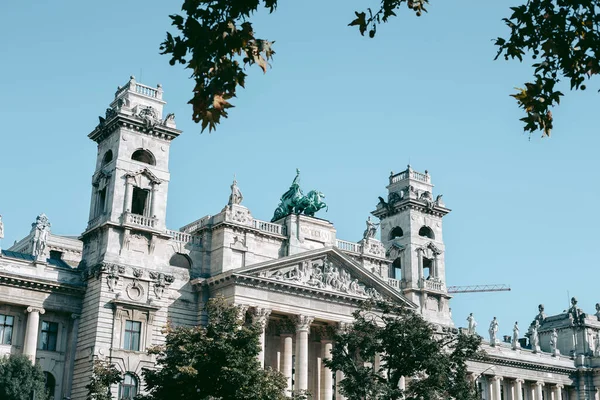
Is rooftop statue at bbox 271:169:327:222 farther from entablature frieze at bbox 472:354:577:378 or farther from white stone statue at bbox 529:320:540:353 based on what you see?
white stone statue at bbox 529:320:540:353

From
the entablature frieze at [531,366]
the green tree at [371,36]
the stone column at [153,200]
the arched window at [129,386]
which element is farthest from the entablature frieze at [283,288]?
the green tree at [371,36]

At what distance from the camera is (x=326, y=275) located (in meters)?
67.0

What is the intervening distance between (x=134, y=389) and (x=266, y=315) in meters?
10.7

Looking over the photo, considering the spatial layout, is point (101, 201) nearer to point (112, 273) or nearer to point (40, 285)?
point (112, 273)

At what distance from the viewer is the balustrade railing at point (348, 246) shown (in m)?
72.2

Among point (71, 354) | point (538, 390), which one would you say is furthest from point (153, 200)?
point (538, 390)

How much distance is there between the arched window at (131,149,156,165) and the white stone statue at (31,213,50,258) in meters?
8.19

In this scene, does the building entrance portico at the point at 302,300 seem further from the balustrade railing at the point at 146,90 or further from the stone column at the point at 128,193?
the balustrade railing at the point at 146,90

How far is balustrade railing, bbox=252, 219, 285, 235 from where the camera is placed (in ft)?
224

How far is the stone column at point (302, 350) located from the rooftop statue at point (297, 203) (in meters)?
10.7

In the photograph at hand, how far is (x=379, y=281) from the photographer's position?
6906cm

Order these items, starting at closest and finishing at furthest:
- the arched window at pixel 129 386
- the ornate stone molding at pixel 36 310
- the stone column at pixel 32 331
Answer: the stone column at pixel 32 331, the arched window at pixel 129 386, the ornate stone molding at pixel 36 310

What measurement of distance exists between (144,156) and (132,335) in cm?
1433

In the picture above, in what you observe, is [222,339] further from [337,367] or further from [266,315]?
[266,315]
